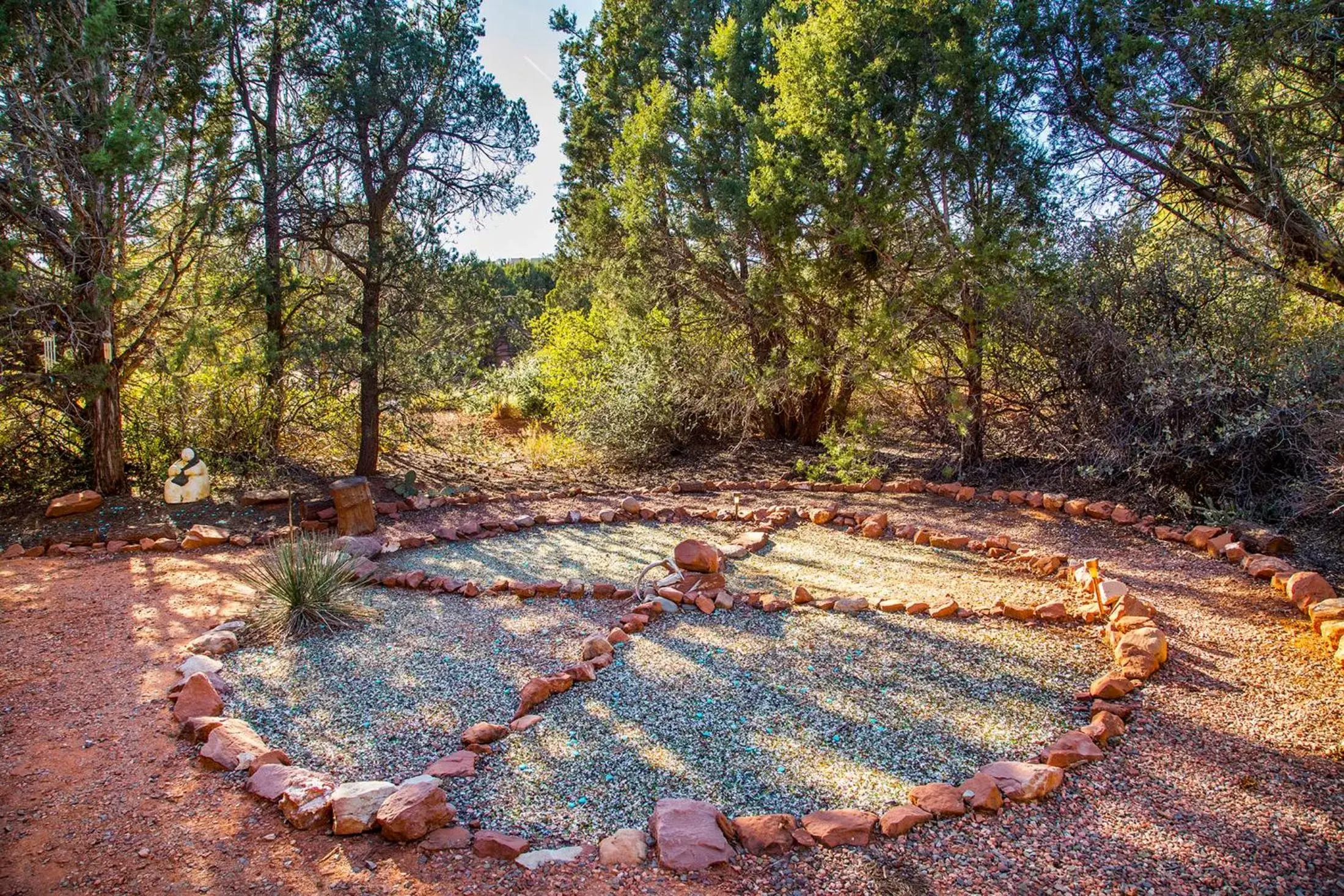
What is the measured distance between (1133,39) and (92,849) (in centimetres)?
817

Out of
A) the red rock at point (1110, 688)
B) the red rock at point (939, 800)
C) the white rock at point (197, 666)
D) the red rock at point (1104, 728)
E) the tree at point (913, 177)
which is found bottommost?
the white rock at point (197, 666)

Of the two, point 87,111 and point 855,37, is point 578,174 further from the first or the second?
point 87,111

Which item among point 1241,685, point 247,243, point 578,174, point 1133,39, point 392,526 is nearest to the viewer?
point 1241,685

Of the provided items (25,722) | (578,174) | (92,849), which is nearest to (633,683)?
(92,849)

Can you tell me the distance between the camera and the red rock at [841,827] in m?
2.62

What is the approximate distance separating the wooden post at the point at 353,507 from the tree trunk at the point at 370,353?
1623 mm

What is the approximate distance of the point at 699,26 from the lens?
10016 millimetres

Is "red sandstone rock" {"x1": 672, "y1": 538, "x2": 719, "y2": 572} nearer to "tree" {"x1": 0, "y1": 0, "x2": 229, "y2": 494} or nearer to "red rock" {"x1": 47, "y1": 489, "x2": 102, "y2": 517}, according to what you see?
"tree" {"x1": 0, "y1": 0, "x2": 229, "y2": 494}

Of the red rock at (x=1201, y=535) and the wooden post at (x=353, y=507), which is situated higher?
the red rock at (x=1201, y=535)

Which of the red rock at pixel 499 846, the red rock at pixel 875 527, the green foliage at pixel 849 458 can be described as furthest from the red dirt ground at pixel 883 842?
the green foliage at pixel 849 458

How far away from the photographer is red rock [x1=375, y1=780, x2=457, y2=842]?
2.66 metres

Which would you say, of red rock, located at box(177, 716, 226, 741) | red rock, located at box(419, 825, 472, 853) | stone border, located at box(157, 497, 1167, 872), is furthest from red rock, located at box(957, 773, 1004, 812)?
red rock, located at box(177, 716, 226, 741)

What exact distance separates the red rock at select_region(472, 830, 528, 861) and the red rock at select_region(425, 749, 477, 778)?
1.48 feet

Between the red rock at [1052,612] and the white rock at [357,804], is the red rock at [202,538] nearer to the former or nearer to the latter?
the white rock at [357,804]
